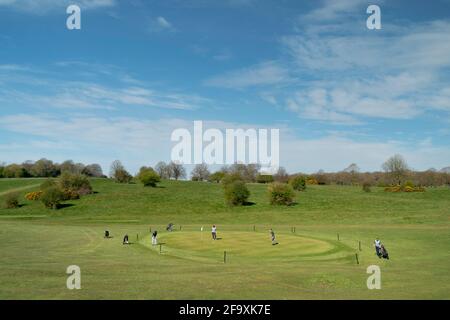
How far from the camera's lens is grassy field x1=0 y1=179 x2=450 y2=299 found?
27875 millimetres

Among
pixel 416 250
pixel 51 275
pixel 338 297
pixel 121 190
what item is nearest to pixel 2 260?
pixel 51 275

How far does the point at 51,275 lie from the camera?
1242 inches

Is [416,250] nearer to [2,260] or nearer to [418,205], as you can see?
[2,260]

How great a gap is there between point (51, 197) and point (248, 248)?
221ft

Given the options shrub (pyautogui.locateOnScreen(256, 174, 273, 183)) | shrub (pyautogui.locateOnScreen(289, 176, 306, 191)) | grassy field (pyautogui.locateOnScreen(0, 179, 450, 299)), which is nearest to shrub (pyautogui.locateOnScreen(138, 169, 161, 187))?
grassy field (pyautogui.locateOnScreen(0, 179, 450, 299))

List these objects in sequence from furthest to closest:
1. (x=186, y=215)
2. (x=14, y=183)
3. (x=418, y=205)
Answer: (x=14, y=183) < (x=418, y=205) < (x=186, y=215)

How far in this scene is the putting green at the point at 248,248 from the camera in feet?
146

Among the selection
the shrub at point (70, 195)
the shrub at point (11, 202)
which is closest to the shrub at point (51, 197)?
the shrub at point (70, 195)

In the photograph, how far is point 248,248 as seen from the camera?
49656mm

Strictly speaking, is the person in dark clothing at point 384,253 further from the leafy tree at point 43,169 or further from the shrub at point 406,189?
the leafy tree at point 43,169

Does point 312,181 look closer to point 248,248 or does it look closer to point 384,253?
point 248,248

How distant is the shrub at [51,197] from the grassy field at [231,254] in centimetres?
234

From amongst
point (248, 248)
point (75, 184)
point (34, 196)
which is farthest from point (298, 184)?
point (248, 248)
